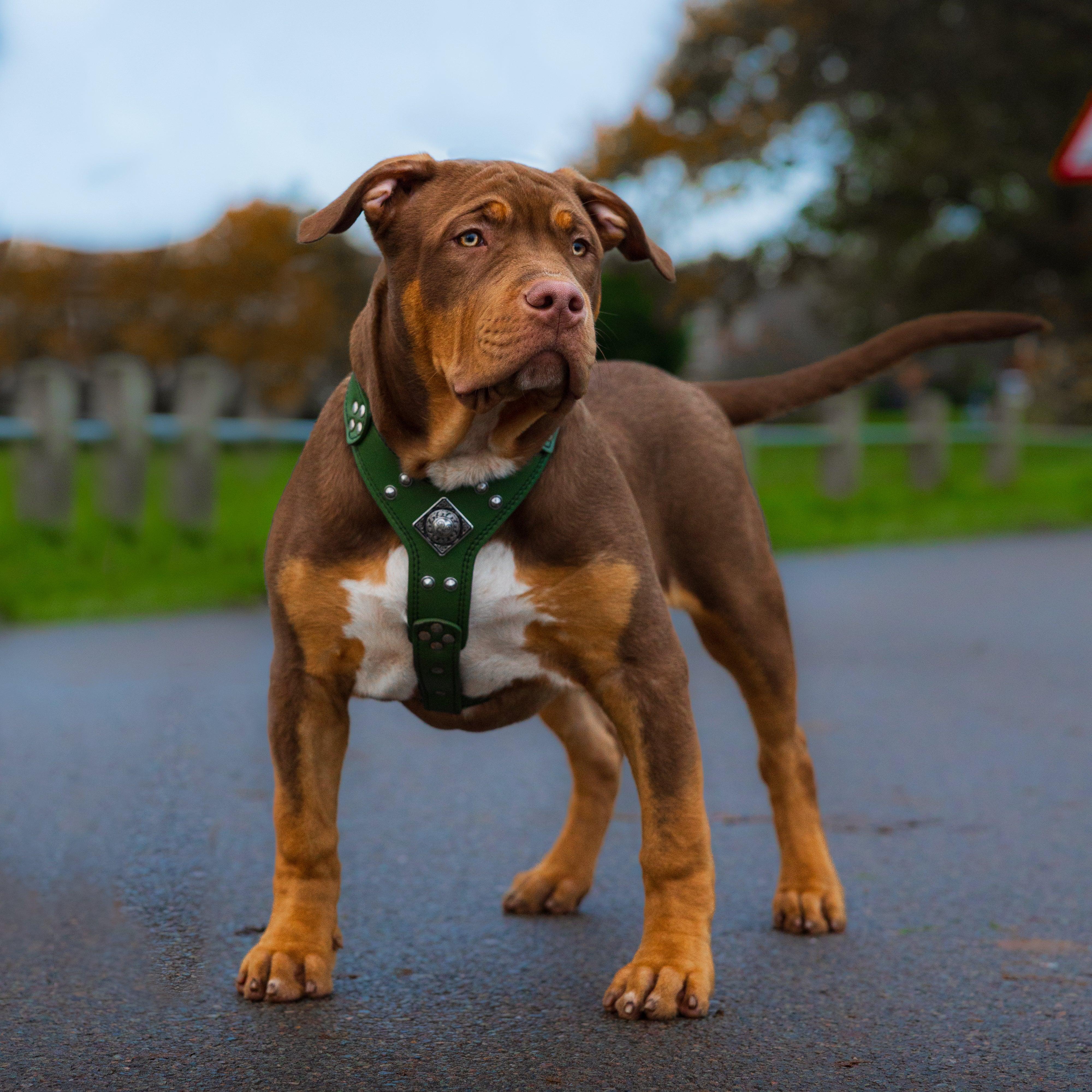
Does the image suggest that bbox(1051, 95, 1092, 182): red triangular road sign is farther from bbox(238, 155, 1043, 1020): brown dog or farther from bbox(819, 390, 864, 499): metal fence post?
bbox(819, 390, 864, 499): metal fence post

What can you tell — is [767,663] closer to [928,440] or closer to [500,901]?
[500,901]

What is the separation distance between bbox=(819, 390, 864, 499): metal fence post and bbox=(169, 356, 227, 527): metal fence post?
751 cm

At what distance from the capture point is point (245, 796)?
5.03m

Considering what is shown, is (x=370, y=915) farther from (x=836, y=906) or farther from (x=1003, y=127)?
(x=1003, y=127)

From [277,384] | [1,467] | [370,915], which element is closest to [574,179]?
[370,915]

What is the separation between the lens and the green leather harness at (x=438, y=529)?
317 cm

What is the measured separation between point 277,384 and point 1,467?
19481mm

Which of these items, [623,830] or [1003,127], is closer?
[623,830]

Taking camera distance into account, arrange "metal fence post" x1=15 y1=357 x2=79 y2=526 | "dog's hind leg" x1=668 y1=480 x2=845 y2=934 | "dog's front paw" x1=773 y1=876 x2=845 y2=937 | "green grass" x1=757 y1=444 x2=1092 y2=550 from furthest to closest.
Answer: "green grass" x1=757 y1=444 x2=1092 y2=550 < "metal fence post" x1=15 y1=357 x2=79 y2=526 < "dog's hind leg" x1=668 y1=480 x2=845 y2=934 < "dog's front paw" x1=773 y1=876 x2=845 y2=937

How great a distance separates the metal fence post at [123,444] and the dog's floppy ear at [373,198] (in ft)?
26.0

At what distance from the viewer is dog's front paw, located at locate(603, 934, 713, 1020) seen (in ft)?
10.3

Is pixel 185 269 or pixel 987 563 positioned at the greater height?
pixel 185 269

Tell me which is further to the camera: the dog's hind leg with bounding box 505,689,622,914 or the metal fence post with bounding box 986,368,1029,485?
the metal fence post with bounding box 986,368,1029,485

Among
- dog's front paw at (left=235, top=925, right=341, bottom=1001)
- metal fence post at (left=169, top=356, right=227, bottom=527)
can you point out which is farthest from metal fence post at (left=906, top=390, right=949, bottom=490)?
dog's front paw at (left=235, top=925, right=341, bottom=1001)
